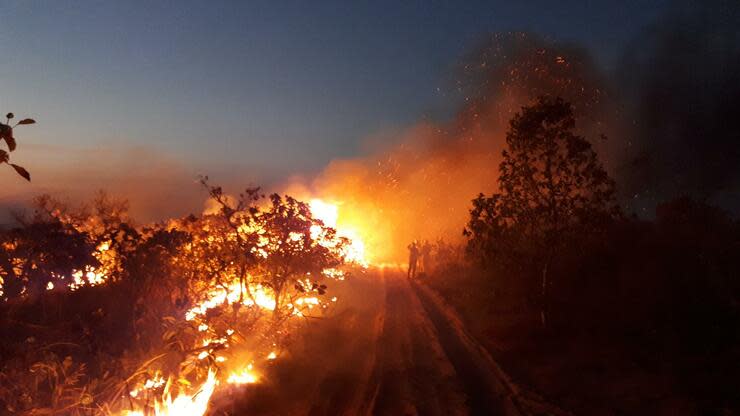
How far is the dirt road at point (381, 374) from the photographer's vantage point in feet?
34.4

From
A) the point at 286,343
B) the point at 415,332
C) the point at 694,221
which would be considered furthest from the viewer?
the point at 694,221

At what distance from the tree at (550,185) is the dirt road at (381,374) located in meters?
3.54

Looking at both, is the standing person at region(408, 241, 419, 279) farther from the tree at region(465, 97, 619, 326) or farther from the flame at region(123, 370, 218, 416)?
the flame at region(123, 370, 218, 416)

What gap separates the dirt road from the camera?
10.5 m

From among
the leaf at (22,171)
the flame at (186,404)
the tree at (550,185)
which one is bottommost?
the flame at (186,404)

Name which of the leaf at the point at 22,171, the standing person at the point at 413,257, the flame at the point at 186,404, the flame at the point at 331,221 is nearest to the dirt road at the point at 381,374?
the flame at the point at 186,404

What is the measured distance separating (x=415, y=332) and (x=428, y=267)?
1797 cm

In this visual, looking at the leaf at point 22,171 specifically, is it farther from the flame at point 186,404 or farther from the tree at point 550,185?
the tree at point 550,185

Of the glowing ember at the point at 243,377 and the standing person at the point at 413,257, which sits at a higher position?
the standing person at the point at 413,257

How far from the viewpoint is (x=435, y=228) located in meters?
52.2

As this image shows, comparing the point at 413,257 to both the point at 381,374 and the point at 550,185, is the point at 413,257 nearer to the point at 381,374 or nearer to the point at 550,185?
the point at 550,185

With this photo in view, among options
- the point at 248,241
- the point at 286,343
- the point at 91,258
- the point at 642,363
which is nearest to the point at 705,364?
the point at 642,363

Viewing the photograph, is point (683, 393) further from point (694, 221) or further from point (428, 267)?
point (428, 267)

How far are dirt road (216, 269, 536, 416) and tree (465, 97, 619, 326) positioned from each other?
354cm
